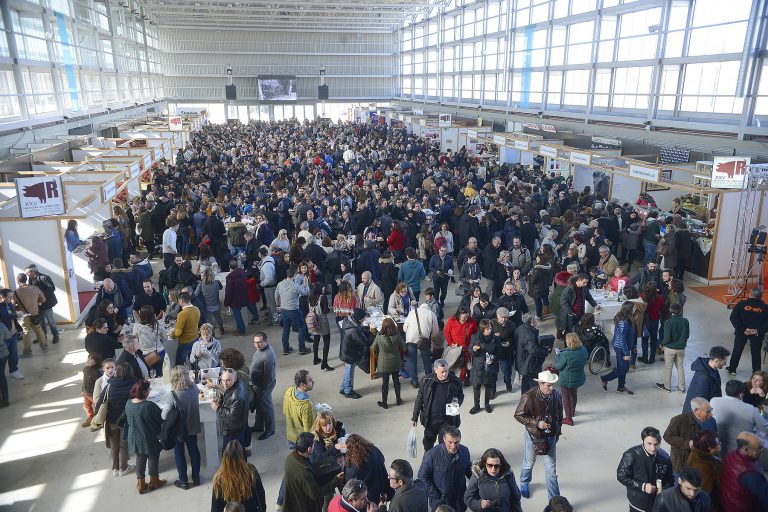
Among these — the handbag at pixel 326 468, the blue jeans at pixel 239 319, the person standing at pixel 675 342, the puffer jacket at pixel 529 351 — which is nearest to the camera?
the handbag at pixel 326 468

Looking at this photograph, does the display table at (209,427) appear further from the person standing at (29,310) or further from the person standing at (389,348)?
the person standing at (29,310)

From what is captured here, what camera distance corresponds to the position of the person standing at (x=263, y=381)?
5.90 m

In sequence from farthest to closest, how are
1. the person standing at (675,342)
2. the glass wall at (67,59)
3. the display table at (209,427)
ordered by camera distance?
1. the glass wall at (67,59)
2. the person standing at (675,342)
3. the display table at (209,427)

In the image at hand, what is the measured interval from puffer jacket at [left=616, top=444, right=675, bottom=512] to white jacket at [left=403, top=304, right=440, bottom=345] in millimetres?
3104

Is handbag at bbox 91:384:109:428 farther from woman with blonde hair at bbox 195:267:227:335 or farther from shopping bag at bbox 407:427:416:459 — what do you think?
woman with blonde hair at bbox 195:267:227:335

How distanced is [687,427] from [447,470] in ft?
6.71

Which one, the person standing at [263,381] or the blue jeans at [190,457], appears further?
the person standing at [263,381]

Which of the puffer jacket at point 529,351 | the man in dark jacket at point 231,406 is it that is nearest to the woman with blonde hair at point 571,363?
the puffer jacket at point 529,351

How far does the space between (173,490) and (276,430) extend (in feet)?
4.24

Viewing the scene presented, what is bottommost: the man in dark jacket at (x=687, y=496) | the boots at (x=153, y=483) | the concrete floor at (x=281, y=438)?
the concrete floor at (x=281, y=438)

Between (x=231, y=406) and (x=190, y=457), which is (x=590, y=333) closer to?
→ (x=231, y=406)

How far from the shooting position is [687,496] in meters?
3.73

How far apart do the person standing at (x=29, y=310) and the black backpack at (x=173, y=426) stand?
4.22 meters

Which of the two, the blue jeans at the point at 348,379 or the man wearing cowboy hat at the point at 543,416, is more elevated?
the man wearing cowboy hat at the point at 543,416
